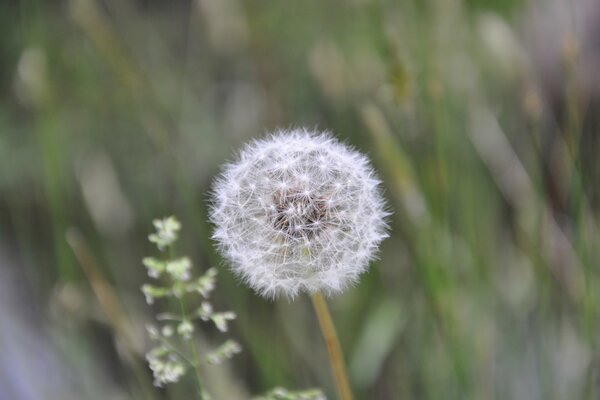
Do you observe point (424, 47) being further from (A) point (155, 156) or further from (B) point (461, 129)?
(A) point (155, 156)

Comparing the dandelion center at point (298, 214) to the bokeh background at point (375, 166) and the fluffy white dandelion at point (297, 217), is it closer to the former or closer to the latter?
the fluffy white dandelion at point (297, 217)

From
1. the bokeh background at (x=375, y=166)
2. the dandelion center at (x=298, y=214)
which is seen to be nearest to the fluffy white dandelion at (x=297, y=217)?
the dandelion center at (x=298, y=214)

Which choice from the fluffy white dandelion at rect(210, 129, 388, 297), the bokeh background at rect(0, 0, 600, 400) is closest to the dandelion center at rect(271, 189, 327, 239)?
the fluffy white dandelion at rect(210, 129, 388, 297)

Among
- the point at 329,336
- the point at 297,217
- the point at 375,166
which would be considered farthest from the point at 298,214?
the point at 375,166

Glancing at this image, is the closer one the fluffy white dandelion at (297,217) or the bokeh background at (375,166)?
the fluffy white dandelion at (297,217)

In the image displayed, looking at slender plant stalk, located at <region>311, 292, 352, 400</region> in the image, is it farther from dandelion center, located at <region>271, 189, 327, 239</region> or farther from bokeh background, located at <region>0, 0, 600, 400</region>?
bokeh background, located at <region>0, 0, 600, 400</region>

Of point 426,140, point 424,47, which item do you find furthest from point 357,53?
point 426,140

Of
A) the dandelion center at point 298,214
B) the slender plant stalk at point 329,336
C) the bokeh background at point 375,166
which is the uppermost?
the bokeh background at point 375,166
